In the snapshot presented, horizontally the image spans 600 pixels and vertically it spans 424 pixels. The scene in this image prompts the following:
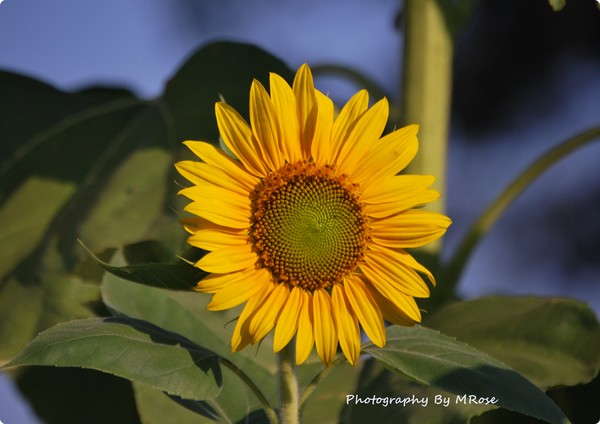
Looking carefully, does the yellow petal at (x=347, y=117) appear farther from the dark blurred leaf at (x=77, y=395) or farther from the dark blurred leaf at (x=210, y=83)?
the dark blurred leaf at (x=77, y=395)

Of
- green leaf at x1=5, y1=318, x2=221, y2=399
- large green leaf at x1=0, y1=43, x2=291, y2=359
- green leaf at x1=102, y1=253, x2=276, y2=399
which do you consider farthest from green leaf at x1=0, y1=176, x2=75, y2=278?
green leaf at x1=5, y1=318, x2=221, y2=399

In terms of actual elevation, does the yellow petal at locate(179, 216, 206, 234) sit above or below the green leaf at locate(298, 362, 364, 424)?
above

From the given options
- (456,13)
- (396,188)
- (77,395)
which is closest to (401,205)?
(396,188)

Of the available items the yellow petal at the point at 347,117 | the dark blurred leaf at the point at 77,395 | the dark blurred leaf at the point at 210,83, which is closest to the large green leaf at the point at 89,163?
the dark blurred leaf at the point at 210,83

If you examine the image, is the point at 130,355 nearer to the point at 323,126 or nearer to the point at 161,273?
the point at 161,273

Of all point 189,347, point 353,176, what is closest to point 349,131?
point 353,176

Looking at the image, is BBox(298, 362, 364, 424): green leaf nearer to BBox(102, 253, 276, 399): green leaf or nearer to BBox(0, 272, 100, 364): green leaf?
BBox(102, 253, 276, 399): green leaf
